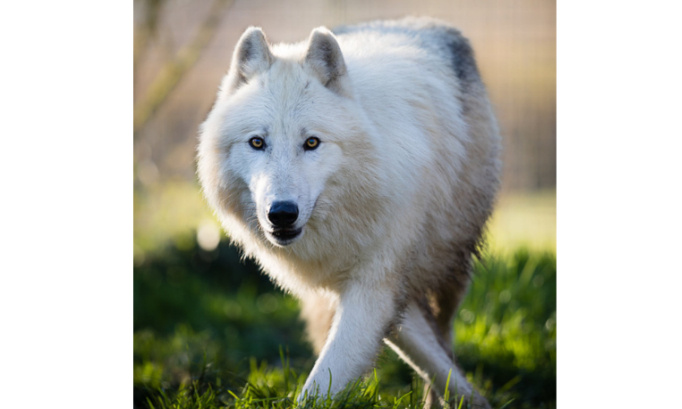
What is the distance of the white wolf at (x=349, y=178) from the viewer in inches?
110

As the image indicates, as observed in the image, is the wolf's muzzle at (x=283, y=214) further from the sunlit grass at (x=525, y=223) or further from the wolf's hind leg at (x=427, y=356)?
the sunlit grass at (x=525, y=223)

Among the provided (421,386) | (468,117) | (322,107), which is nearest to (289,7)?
(468,117)

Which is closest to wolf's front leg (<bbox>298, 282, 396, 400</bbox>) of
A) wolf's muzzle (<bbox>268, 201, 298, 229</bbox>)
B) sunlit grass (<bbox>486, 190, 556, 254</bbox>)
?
wolf's muzzle (<bbox>268, 201, 298, 229</bbox>)

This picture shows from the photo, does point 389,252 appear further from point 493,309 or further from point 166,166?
point 166,166

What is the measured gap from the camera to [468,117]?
11.6 ft

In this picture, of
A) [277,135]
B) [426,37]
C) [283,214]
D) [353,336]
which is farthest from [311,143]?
[426,37]

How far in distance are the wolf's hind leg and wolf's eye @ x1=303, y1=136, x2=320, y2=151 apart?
3.44 feet

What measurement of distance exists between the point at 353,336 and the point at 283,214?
67cm

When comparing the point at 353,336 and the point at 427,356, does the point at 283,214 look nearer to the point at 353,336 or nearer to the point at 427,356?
the point at 353,336

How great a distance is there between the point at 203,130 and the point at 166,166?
8.33 feet

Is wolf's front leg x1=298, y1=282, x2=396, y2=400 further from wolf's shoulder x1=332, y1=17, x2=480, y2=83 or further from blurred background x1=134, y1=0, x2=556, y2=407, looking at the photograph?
wolf's shoulder x1=332, y1=17, x2=480, y2=83

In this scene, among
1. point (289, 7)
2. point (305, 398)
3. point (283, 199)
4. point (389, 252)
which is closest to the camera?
point (283, 199)
